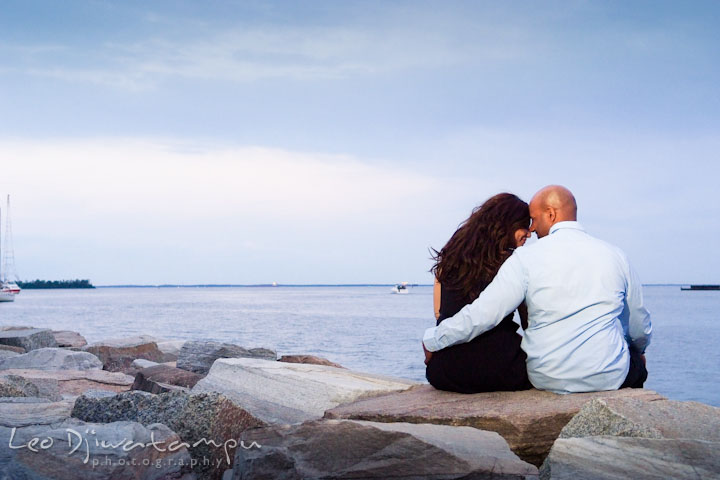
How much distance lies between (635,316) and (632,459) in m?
1.40

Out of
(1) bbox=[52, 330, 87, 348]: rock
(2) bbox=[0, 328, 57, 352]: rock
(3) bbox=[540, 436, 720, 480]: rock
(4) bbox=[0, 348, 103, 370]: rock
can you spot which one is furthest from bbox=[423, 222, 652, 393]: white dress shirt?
(1) bbox=[52, 330, 87, 348]: rock

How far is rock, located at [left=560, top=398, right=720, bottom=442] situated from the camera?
349 centimetres

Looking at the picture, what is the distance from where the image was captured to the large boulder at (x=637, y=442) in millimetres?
3018

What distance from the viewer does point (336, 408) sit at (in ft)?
15.4

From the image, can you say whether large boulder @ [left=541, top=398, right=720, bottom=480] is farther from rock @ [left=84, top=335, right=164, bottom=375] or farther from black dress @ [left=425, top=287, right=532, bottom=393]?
rock @ [left=84, top=335, right=164, bottom=375]

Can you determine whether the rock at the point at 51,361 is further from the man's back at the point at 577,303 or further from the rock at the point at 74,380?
the man's back at the point at 577,303

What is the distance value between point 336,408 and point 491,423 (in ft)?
3.99

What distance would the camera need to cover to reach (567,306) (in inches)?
157

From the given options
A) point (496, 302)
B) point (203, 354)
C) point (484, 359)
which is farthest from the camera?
point (203, 354)

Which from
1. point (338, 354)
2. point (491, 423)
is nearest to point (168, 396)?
point (491, 423)

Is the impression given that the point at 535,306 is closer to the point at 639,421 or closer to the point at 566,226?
the point at 566,226

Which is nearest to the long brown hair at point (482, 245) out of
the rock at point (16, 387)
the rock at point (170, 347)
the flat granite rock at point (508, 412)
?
the flat granite rock at point (508, 412)

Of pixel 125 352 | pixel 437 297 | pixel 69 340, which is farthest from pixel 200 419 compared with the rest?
pixel 69 340

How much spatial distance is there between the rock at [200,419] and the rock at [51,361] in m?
5.57
